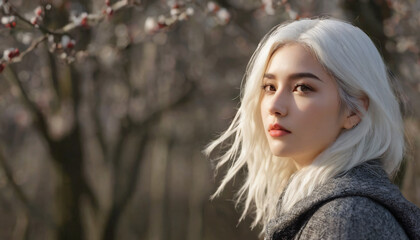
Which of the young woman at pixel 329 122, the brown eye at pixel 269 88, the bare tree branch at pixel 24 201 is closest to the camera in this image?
the young woman at pixel 329 122

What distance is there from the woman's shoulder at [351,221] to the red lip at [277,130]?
351 millimetres

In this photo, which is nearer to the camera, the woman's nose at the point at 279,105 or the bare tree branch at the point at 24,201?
the woman's nose at the point at 279,105

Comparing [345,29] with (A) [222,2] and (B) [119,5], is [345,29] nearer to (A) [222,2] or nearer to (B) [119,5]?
(B) [119,5]

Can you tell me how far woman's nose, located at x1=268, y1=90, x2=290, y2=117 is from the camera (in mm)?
2311

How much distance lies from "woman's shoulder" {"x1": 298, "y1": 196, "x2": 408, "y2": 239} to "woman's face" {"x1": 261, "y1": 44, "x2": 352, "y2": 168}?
0.31 m

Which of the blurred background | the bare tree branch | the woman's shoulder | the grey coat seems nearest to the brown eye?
the grey coat

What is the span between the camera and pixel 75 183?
725 cm

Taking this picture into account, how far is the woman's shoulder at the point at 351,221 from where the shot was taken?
1.97m

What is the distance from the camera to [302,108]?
89.9 inches

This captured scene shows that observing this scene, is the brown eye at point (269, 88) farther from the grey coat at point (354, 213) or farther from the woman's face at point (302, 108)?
the grey coat at point (354, 213)

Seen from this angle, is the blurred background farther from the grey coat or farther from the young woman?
the grey coat

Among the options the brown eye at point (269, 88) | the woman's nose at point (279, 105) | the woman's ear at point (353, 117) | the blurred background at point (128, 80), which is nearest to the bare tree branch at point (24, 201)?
the blurred background at point (128, 80)

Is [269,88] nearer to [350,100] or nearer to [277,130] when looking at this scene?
[277,130]

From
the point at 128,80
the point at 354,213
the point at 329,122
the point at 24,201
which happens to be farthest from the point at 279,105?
the point at 128,80
